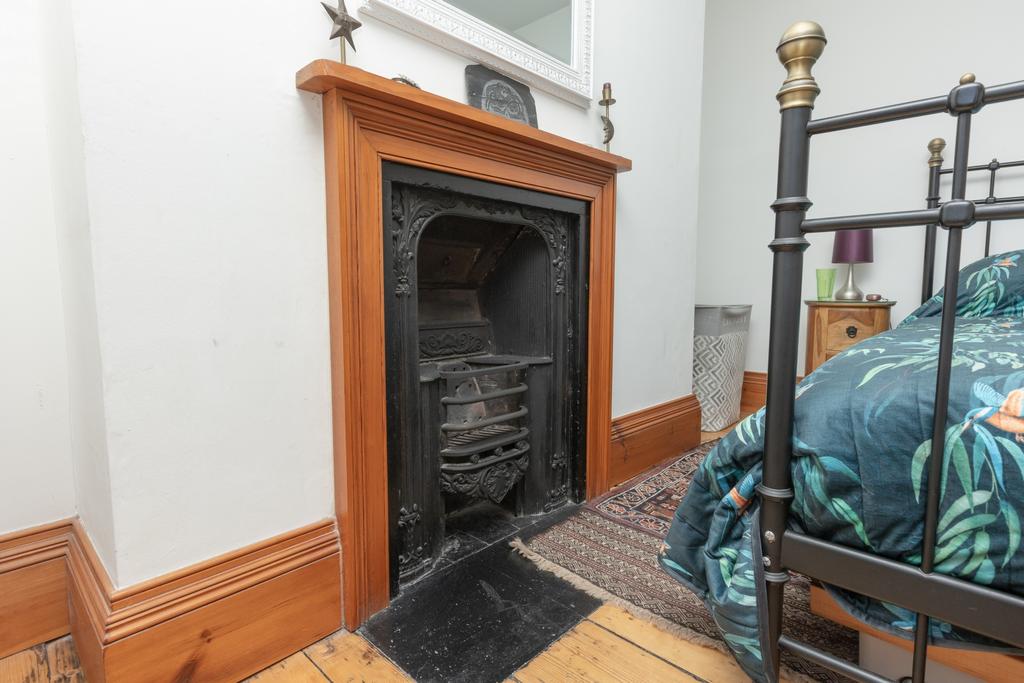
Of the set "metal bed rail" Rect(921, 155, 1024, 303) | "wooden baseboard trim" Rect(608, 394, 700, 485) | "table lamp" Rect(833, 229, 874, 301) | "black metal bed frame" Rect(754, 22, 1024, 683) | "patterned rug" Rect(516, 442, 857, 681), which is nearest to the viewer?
"black metal bed frame" Rect(754, 22, 1024, 683)

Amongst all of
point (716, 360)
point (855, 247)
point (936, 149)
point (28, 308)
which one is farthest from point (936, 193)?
point (28, 308)

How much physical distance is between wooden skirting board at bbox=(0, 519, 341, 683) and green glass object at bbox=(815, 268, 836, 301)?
2585 mm

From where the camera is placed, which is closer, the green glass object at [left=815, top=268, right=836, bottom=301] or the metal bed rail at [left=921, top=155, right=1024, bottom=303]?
the metal bed rail at [left=921, top=155, right=1024, bottom=303]

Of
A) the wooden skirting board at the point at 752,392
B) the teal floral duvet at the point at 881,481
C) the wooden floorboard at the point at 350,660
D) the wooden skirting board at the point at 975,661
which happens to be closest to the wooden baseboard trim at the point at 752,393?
the wooden skirting board at the point at 752,392

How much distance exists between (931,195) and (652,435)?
174cm

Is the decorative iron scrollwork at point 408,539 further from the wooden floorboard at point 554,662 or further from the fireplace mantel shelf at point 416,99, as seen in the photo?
the fireplace mantel shelf at point 416,99

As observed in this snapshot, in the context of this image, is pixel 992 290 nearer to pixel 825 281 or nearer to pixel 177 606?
pixel 825 281

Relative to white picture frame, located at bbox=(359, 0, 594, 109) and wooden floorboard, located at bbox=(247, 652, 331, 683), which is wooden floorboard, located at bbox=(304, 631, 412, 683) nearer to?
wooden floorboard, located at bbox=(247, 652, 331, 683)

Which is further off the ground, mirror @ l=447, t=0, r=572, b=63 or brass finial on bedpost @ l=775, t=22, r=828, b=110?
mirror @ l=447, t=0, r=572, b=63

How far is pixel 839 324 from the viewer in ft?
8.26

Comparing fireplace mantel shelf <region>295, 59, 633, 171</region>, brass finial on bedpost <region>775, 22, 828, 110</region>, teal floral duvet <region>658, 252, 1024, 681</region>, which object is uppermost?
fireplace mantel shelf <region>295, 59, 633, 171</region>

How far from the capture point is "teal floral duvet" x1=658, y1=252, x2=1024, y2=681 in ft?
2.16

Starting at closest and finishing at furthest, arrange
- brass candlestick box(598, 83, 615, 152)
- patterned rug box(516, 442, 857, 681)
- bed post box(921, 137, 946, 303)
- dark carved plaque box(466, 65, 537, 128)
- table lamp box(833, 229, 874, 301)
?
patterned rug box(516, 442, 857, 681) → dark carved plaque box(466, 65, 537, 128) → brass candlestick box(598, 83, 615, 152) → bed post box(921, 137, 946, 303) → table lamp box(833, 229, 874, 301)

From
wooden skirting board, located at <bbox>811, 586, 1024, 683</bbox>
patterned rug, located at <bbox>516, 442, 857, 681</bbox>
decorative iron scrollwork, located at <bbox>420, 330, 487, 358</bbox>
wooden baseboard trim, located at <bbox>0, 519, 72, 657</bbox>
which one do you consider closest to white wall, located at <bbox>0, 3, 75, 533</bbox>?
wooden baseboard trim, located at <bbox>0, 519, 72, 657</bbox>
